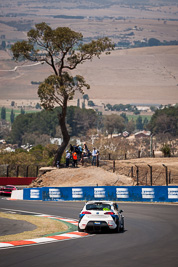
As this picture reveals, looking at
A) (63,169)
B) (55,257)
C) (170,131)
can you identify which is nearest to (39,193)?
(63,169)

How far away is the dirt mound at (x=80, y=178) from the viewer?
49094 millimetres

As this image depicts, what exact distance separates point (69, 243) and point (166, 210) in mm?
14566

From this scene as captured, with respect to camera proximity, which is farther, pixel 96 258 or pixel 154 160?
pixel 154 160

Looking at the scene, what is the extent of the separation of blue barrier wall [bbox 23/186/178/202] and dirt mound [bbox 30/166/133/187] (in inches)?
294

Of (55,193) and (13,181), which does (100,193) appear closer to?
(55,193)

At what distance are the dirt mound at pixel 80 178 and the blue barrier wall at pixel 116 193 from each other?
294 inches

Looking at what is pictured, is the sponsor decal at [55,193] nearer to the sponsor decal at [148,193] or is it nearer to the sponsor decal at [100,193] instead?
the sponsor decal at [100,193]

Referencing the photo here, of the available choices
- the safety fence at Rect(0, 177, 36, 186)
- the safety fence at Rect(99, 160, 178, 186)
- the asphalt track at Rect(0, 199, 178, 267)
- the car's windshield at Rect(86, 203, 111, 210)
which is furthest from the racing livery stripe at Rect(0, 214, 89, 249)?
the safety fence at Rect(0, 177, 36, 186)

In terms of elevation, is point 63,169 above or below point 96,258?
above

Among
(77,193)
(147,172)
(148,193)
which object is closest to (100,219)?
(148,193)

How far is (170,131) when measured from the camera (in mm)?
190625

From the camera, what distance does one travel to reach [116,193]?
3922cm

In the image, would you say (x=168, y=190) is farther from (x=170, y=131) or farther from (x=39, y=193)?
(x=170, y=131)

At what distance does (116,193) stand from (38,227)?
16.0 m
